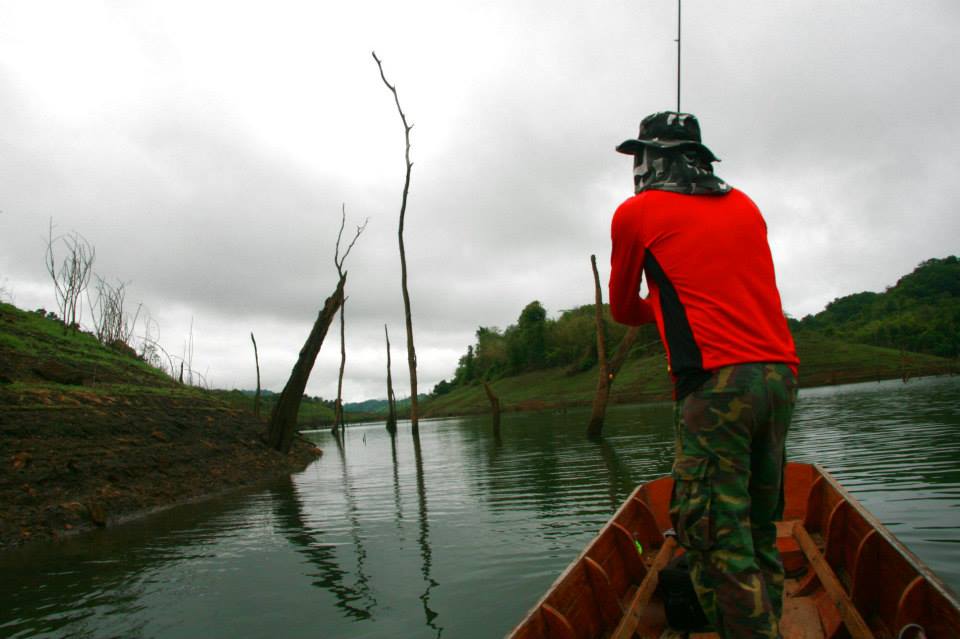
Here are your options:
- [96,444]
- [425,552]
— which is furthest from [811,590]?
[96,444]

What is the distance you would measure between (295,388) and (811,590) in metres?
17.7

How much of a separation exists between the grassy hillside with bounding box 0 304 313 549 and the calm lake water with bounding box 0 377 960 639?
0.87 m

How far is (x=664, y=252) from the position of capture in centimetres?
285

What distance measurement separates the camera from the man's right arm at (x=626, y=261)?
2930mm

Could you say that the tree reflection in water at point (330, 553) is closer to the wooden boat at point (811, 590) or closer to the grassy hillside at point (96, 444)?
the wooden boat at point (811, 590)

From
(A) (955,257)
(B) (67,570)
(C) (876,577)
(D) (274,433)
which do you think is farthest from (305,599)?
(A) (955,257)

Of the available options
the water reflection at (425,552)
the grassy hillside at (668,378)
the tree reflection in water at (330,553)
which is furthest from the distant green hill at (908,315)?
the tree reflection in water at (330,553)

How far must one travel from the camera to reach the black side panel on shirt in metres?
2.74

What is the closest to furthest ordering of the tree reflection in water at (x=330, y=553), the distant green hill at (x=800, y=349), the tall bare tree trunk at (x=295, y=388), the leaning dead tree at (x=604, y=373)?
1. the tree reflection in water at (x=330, y=553)
2. the tall bare tree trunk at (x=295, y=388)
3. the leaning dead tree at (x=604, y=373)
4. the distant green hill at (x=800, y=349)

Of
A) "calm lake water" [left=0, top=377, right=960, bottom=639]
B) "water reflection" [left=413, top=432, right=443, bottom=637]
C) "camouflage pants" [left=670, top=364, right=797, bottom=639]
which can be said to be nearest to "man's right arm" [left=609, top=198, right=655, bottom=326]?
"camouflage pants" [left=670, top=364, right=797, bottom=639]

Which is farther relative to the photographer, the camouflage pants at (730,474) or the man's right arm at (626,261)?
the man's right arm at (626,261)

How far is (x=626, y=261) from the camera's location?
118 inches

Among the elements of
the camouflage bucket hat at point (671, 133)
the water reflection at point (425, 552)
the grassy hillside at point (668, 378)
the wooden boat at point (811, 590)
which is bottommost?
the water reflection at point (425, 552)

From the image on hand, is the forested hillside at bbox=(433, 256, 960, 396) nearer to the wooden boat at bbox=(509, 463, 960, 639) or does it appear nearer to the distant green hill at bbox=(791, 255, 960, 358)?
the distant green hill at bbox=(791, 255, 960, 358)
